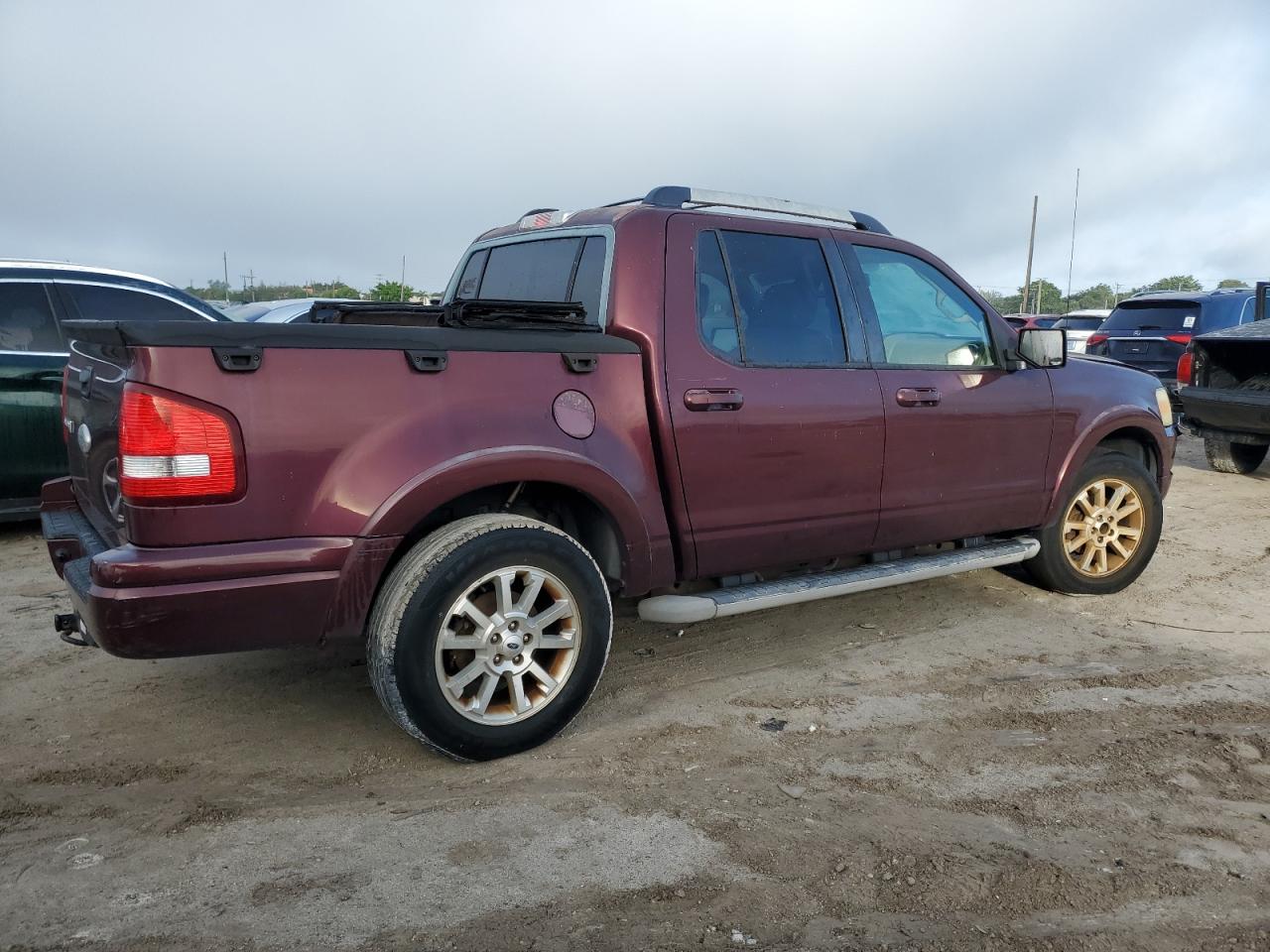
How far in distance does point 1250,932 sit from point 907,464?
7.42ft

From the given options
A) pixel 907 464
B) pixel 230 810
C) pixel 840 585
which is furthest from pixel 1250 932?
pixel 230 810

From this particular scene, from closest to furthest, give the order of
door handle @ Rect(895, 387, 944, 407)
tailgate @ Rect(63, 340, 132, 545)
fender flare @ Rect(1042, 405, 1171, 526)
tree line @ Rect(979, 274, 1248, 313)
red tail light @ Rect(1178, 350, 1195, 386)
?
tailgate @ Rect(63, 340, 132, 545), door handle @ Rect(895, 387, 944, 407), fender flare @ Rect(1042, 405, 1171, 526), red tail light @ Rect(1178, 350, 1195, 386), tree line @ Rect(979, 274, 1248, 313)

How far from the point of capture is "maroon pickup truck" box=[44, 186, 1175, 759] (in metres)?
2.85

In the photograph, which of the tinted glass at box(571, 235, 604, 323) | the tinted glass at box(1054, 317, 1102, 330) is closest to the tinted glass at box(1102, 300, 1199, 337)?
the tinted glass at box(1054, 317, 1102, 330)

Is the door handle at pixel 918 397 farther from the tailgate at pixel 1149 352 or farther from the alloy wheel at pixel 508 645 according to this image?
the tailgate at pixel 1149 352

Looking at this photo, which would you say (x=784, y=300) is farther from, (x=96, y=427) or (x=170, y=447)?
(x=96, y=427)

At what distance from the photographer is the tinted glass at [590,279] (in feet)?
12.4

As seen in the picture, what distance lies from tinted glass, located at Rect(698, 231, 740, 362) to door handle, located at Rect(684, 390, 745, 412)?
155 mm

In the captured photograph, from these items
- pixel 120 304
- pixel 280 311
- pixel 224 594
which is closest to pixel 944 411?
pixel 224 594

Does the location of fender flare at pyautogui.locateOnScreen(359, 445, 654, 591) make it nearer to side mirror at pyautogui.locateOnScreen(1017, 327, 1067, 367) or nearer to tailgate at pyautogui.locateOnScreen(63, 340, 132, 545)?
tailgate at pyautogui.locateOnScreen(63, 340, 132, 545)

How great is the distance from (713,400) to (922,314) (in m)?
1.36

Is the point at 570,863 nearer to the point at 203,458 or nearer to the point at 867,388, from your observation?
the point at 203,458

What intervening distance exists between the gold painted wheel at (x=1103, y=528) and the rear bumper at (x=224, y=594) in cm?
365

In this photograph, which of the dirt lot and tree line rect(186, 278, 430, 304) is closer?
the dirt lot
